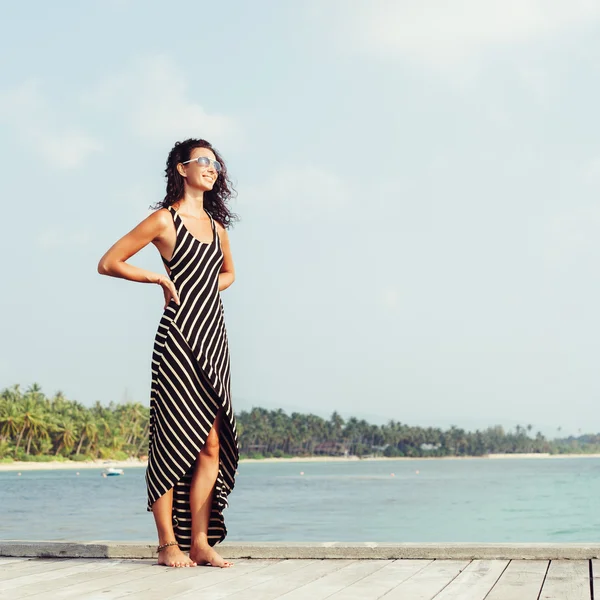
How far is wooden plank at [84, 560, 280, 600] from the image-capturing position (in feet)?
10.3

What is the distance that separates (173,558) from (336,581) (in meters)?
0.90

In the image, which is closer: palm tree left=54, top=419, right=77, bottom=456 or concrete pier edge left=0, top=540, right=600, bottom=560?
concrete pier edge left=0, top=540, right=600, bottom=560

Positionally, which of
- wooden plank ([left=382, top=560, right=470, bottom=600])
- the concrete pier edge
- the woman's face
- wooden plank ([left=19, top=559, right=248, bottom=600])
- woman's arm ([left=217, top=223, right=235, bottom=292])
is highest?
the woman's face

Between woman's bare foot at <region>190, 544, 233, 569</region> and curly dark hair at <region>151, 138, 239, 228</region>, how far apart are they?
1542 millimetres

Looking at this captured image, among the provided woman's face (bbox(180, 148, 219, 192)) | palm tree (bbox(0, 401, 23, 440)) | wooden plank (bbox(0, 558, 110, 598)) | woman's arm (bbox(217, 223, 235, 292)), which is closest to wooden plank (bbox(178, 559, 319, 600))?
wooden plank (bbox(0, 558, 110, 598))

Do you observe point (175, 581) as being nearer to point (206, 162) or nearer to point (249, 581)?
point (249, 581)

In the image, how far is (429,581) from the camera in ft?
11.0

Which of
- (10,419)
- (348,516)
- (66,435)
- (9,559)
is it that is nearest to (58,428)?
(66,435)

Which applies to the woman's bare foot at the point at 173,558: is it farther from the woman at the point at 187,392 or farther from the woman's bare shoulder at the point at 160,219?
the woman's bare shoulder at the point at 160,219

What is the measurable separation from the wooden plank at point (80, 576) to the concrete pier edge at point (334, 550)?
5.4 inches

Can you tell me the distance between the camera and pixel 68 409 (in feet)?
294

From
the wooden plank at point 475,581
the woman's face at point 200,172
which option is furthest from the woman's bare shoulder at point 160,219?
the wooden plank at point 475,581

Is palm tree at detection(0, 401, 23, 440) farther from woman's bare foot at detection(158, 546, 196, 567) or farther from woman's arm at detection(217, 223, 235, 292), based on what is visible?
woman's bare foot at detection(158, 546, 196, 567)

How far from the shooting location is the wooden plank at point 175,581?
3.14 meters
